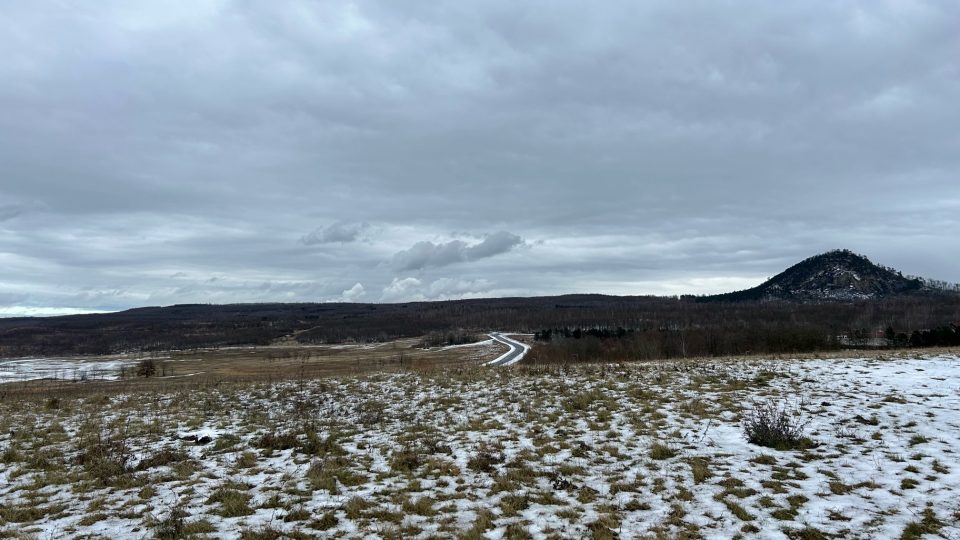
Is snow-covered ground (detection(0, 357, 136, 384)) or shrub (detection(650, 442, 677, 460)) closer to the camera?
shrub (detection(650, 442, 677, 460))

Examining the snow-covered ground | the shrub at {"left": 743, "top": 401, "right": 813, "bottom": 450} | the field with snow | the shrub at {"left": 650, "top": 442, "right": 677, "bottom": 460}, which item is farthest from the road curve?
the snow-covered ground

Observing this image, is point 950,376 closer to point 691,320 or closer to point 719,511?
point 719,511

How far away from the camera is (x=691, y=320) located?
19650cm

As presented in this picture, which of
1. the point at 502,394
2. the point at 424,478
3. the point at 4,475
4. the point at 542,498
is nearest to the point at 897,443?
the point at 542,498

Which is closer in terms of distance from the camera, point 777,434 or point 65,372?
point 777,434

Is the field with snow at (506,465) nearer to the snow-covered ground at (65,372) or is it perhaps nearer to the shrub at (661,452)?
the shrub at (661,452)

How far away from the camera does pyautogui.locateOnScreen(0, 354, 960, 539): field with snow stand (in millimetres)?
8367

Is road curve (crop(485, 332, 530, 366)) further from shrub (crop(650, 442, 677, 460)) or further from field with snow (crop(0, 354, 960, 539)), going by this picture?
shrub (crop(650, 442, 677, 460))

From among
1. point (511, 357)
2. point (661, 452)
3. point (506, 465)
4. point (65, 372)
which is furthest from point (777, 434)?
point (65, 372)

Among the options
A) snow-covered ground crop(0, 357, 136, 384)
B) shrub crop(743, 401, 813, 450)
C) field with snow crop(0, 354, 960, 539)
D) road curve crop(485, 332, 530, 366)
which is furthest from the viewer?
snow-covered ground crop(0, 357, 136, 384)

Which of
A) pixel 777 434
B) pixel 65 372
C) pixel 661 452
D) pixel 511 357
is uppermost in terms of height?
pixel 777 434

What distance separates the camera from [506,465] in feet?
37.5

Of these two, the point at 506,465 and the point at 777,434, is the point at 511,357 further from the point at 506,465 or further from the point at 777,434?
the point at 506,465

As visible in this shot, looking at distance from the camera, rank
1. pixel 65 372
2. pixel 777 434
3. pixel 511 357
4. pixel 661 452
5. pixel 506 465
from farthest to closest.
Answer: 1. pixel 65 372
2. pixel 511 357
3. pixel 777 434
4. pixel 661 452
5. pixel 506 465
